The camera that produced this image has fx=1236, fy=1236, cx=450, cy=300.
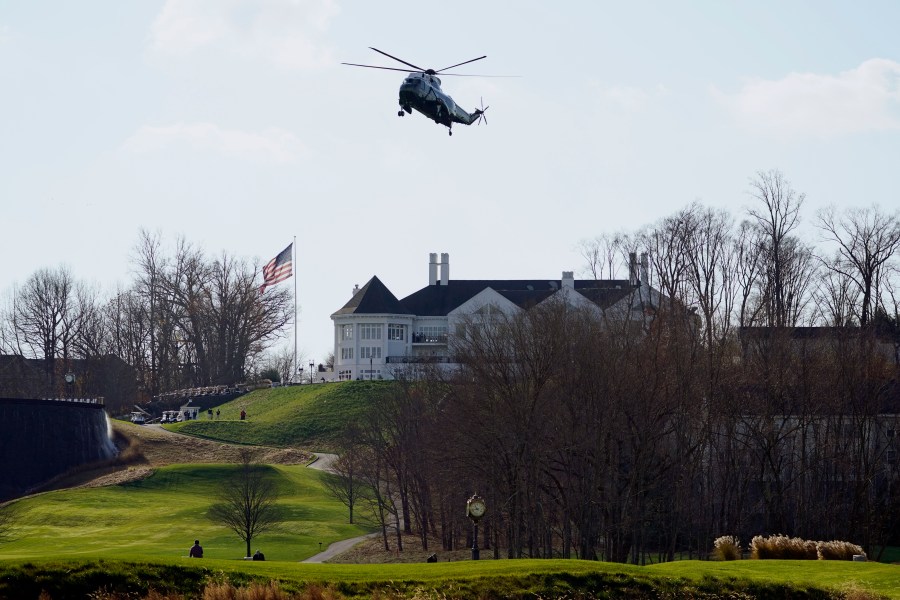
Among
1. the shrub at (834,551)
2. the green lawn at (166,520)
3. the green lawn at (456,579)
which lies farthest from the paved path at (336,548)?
the green lawn at (456,579)

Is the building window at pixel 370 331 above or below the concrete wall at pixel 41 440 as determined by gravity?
above

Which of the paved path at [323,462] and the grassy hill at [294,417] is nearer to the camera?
the paved path at [323,462]

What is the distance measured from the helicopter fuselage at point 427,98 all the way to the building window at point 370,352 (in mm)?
70426

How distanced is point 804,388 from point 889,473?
624cm

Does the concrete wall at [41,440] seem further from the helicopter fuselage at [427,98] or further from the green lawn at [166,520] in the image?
the helicopter fuselage at [427,98]

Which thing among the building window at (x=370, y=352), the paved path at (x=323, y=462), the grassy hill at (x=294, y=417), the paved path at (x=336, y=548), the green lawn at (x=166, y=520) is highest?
the building window at (x=370, y=352)

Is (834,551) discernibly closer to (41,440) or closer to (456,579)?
(456,579)

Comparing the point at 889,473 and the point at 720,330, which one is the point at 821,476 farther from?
the point at 720,330

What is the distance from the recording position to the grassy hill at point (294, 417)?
316 feet

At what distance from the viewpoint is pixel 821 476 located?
189 feet

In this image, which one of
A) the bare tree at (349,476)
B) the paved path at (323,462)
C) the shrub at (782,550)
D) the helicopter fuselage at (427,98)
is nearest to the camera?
the shrub at (782,550)

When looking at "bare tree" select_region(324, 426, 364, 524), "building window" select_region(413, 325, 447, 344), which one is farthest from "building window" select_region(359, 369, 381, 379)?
"bare tree" select_region(324, 426, 364, 524)

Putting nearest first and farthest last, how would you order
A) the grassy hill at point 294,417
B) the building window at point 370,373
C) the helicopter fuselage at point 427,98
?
the helicopter fuselage at point 427,98
the grassy hill at point 294,417
the building window at point 370,373

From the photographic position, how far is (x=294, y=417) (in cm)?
10194
